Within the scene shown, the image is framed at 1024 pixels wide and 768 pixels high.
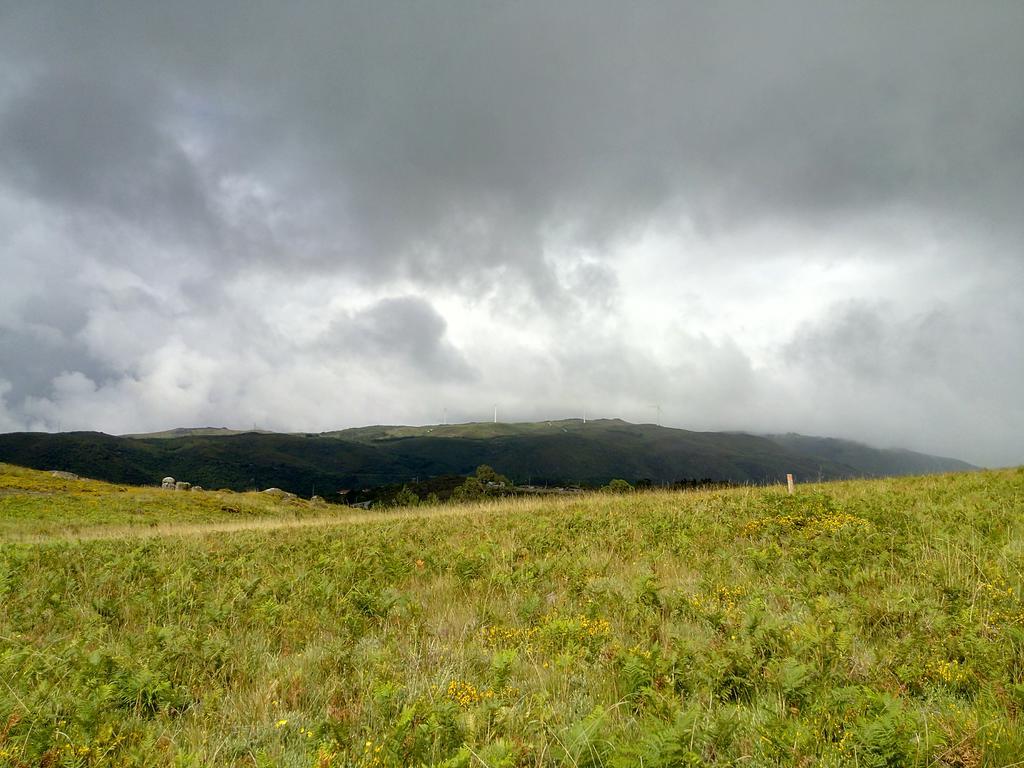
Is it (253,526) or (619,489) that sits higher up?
(619,489)

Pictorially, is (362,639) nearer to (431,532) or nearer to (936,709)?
(936,709)

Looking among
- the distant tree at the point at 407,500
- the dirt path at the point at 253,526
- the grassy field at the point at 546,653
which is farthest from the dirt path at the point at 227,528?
the distant tree at the point at 407,500

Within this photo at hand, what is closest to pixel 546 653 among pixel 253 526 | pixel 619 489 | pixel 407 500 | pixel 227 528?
pixel 227 528

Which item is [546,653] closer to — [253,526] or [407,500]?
[253,526]

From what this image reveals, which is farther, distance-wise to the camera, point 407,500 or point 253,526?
point 407,500

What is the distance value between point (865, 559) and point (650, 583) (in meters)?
4.17

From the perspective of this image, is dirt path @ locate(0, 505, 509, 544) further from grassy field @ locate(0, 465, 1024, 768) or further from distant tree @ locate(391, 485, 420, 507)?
distant tree @ locate(391, 485, 420, 507)

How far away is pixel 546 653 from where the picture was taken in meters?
5.38

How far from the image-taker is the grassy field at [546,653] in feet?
11.4

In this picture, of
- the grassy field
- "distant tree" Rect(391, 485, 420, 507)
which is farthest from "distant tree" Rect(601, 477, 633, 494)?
the grassy field

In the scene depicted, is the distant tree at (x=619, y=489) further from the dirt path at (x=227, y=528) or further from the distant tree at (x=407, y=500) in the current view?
the distant tree at (x=407, y=500)

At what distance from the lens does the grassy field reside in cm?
346

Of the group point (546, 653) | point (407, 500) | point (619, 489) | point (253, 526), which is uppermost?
Answer: point (546, 653)

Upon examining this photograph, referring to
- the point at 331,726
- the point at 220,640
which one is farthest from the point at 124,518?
the point at 331,726
